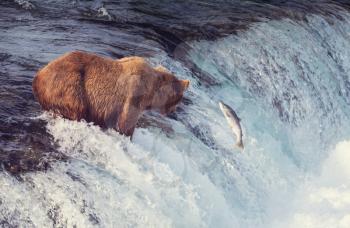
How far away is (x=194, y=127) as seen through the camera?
594 cm

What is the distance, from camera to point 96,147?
15.5 ft

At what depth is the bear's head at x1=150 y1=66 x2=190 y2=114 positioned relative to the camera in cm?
→ 530

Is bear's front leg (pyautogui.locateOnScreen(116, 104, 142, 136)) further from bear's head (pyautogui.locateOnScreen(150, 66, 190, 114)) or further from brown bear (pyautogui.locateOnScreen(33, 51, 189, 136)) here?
bear's head (pyautogui.locateOnScreen(150, 66, 190, 114))

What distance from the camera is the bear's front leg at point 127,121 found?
16.2 ft

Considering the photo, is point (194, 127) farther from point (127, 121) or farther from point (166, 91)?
point (127, 121)

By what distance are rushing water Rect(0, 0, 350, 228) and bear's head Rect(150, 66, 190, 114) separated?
0.17 meters

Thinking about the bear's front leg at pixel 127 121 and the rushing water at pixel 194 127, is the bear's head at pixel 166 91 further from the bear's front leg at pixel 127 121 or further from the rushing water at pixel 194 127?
the bear's front leg at pixel 127 121

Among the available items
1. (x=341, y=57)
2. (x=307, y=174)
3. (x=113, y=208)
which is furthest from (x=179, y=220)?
(x=341, y=57)

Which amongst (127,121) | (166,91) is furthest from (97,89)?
(166,91)

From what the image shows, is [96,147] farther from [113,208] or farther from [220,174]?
[220,174]

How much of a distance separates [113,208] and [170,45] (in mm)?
4131

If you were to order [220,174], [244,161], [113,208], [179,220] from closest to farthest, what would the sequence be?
[113,208] < [179,220] < [220,174] < [244,161]

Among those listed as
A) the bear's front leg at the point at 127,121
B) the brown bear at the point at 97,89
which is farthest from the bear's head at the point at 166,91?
the bear's front leg at the point at 127,121

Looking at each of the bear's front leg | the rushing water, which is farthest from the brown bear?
the rushing water
